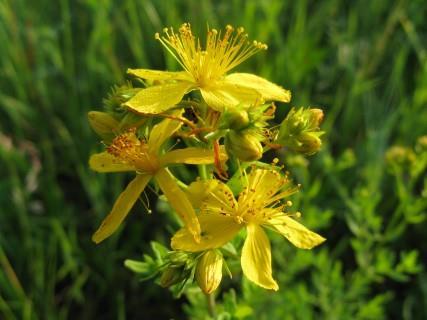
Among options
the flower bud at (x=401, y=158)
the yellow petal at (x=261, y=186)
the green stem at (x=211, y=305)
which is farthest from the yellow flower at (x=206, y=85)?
the flower bud at (x=401, y=158)

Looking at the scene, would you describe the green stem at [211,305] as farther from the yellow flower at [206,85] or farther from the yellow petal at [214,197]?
the yellow flower at [206,85]

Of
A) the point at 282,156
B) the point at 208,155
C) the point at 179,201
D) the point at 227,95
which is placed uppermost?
the point at 227,95

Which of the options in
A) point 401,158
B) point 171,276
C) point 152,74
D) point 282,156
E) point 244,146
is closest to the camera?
point 244,146

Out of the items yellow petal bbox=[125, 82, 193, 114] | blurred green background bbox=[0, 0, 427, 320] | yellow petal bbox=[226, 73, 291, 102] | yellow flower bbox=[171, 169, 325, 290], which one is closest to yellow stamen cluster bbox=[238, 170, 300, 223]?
yellow flower bbox=[171, 169, 325, 290]

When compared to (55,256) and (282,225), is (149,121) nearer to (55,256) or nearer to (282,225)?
(282,225)

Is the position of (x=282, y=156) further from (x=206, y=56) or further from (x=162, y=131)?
(x=162, y=131)

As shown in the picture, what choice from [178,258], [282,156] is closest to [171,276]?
[178,258]

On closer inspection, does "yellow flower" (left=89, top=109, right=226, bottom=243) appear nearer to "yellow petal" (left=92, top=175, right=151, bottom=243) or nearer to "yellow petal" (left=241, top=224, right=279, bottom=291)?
"yellow petal" (left=92, top=175, right=151, bottom=243)

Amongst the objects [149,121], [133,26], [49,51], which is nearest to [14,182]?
[49,51]
